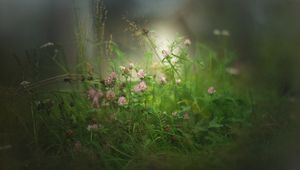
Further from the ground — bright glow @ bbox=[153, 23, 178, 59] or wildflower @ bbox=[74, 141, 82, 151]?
bright glow @ bbox=[153, 23, 178, 59]

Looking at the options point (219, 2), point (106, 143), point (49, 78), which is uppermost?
point (219, 2)

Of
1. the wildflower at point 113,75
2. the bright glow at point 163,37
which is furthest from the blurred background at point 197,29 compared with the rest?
the wildflower at point 113,75

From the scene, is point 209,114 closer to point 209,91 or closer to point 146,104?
point 209,91

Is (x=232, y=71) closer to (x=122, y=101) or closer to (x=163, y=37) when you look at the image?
(x=163, y=37)

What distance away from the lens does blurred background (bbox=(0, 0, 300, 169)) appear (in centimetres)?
Result: 211

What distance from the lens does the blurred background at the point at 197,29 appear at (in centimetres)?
211

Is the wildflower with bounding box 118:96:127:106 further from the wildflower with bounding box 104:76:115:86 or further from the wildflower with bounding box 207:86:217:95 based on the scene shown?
the wildflower with bounding box 207:86:217:95

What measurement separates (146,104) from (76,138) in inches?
12.7

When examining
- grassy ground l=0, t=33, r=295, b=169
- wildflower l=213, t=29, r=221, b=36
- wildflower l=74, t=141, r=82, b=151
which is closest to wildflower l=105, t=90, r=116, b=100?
grassy ground l=0, t=33, r=295, b=169

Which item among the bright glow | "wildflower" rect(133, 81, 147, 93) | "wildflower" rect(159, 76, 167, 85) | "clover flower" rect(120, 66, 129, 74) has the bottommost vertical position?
"wildflower" rect(133, 81, 147, 93)

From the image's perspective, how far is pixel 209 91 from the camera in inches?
83.6

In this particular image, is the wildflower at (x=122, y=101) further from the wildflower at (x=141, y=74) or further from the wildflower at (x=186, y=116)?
the wildflower at (x=186, y=116)

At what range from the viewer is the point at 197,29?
2154mm

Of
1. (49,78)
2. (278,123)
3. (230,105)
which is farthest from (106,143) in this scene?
(278,123)
